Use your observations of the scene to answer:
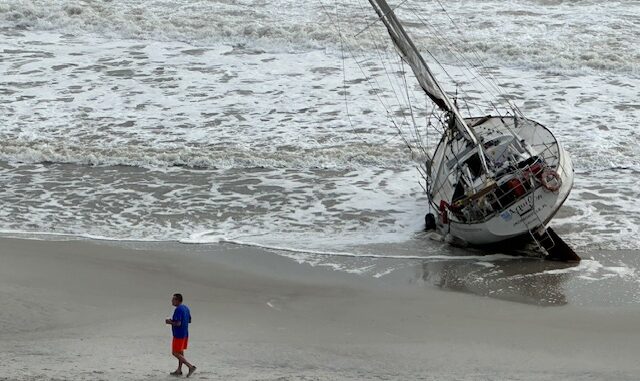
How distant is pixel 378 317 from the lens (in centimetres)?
1580

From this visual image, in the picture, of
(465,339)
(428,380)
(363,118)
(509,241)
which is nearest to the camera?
(428,380)

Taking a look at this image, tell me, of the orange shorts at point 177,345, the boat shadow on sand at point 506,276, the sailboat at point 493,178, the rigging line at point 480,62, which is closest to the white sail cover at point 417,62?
the sailboat at point 493,178

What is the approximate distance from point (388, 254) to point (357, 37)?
1564 centimetres

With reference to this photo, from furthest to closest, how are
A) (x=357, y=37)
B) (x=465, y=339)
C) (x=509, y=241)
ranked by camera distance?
(x=357, y=37) < (x=509, y=241) < (x=465, y=339)

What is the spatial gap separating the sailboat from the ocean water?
0.60 metres

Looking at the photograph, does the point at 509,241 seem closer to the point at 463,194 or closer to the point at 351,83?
the point at 463,194

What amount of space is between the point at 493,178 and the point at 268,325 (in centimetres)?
549

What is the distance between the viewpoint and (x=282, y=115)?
1077 inches

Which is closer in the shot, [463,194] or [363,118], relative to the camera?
[463,194]

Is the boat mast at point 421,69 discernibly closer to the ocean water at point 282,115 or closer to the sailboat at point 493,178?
the sailboat at point 493,178

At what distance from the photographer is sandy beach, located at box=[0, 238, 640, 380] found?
13617mm

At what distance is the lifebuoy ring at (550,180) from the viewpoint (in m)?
18.2

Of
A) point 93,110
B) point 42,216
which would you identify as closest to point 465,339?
point 42,216

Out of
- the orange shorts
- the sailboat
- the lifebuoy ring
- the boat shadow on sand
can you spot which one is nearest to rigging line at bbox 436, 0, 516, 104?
the sailboat
